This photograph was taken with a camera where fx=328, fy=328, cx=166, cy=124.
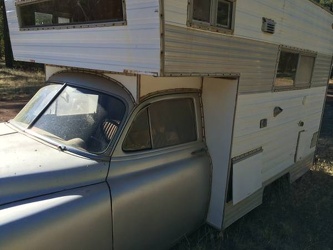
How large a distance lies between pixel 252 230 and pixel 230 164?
44.1 inches

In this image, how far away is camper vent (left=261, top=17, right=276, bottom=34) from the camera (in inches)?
142

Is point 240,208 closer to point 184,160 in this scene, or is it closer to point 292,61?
point 184,160

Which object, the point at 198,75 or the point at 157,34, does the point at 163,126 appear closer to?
the point at 198,75

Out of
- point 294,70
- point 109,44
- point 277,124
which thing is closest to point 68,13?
point 109,44

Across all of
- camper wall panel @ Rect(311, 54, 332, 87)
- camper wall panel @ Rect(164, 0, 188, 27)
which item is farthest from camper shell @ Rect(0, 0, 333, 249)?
camper wall panel @ Rect(311, 54, 332, 87)

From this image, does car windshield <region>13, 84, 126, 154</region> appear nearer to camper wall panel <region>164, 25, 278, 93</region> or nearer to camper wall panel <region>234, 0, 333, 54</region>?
camper wall panel <region>164, 25, 278, 93</region>

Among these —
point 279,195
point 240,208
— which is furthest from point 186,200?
point 279,195

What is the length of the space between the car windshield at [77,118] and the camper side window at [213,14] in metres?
0.97

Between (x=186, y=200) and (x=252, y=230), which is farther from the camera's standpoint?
(x=252, y=230)

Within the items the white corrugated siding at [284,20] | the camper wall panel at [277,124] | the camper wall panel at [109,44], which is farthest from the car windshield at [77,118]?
the camper wall panel at [277,124]

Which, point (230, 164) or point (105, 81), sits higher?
point (105, 81)

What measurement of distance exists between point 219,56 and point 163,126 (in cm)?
85

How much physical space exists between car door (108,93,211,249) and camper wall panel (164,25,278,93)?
1.82 feet

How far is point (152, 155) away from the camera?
3039mm
